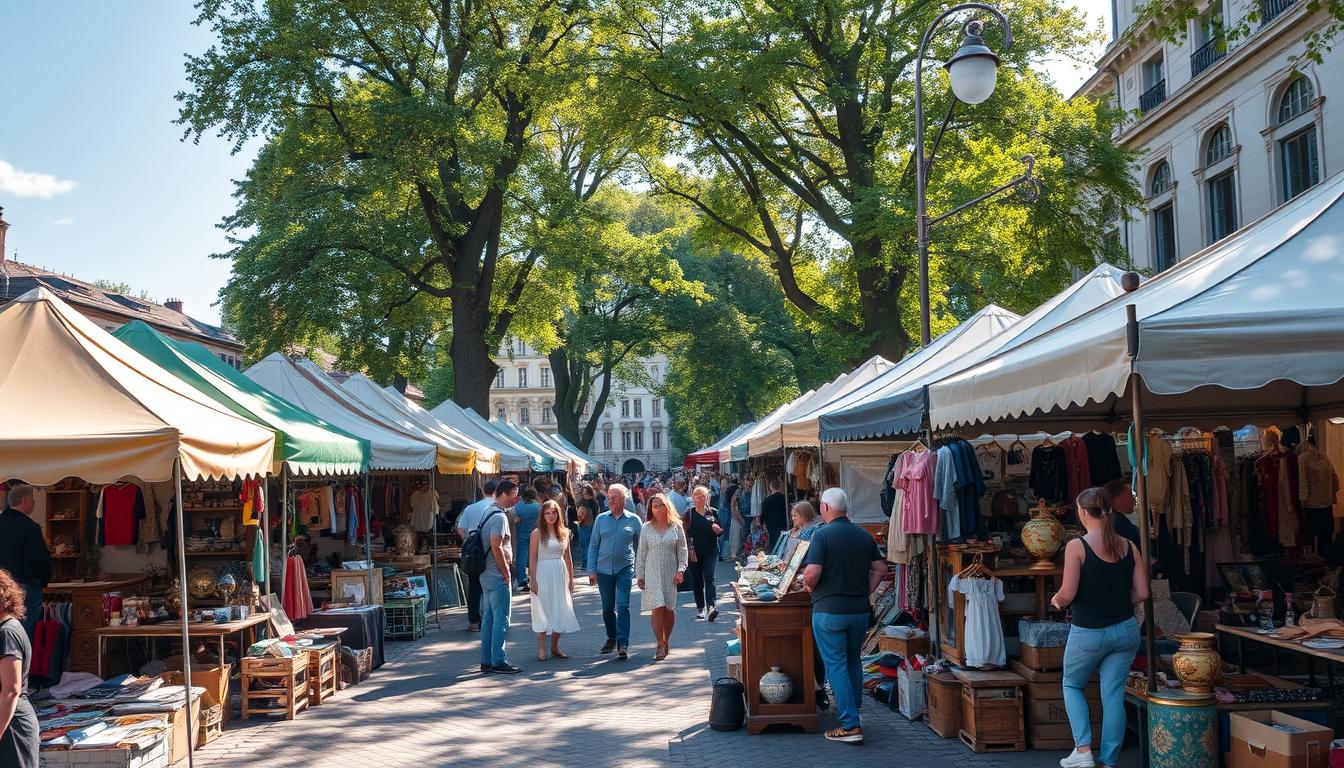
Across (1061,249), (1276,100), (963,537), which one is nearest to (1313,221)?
(963,537)

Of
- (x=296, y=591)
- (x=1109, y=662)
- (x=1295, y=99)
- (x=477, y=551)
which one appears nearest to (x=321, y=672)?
(x=296, y=591)

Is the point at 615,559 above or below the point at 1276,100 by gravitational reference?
below

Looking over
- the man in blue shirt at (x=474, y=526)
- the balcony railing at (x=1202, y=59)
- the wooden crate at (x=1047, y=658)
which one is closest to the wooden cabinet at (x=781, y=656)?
the wooden crate at (x=1047, y=658)

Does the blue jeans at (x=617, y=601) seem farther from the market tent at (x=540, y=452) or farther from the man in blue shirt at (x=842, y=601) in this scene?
the market tent at (x=540, y=452)

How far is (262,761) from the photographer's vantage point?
26.2ft

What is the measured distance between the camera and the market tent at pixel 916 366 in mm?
10656

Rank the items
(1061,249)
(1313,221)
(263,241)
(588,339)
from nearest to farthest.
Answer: (1313,221)
(1061,249)
(263,241)
(588,339)

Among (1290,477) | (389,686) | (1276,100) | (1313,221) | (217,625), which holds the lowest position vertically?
(389,686)

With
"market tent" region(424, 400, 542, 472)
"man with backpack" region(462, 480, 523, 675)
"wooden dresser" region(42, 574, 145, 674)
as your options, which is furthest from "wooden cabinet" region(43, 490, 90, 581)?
"market tent" region(424, 400, 542, 472)

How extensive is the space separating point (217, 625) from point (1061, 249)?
60.1 ft

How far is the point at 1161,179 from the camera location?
32.1 metres

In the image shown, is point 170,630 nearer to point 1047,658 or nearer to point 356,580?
point 356,580

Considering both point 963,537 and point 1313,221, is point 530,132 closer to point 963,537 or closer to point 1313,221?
point 963,537

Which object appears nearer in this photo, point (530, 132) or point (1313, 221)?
point (1313, 221)
